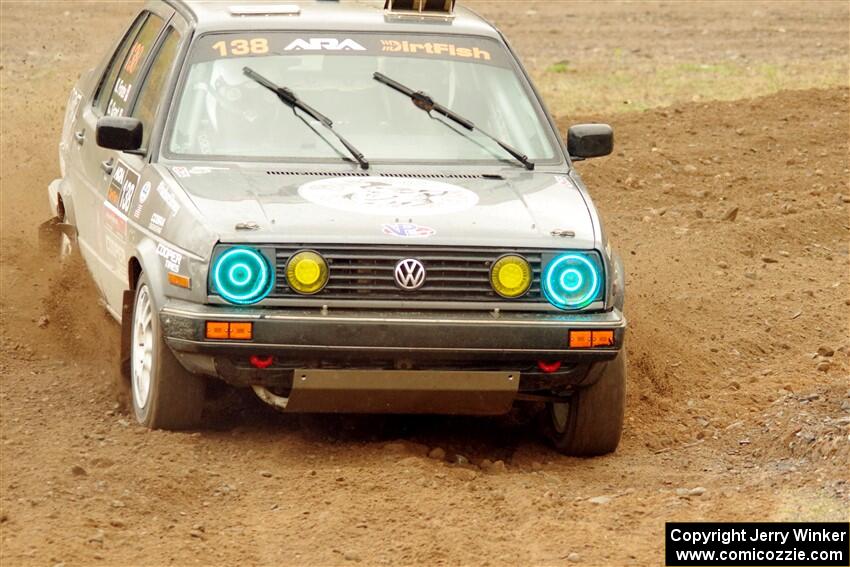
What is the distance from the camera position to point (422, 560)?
539 cm

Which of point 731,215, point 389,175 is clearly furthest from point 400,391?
point 731,215

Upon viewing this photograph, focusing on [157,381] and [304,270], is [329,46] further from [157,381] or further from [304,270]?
[157,381]

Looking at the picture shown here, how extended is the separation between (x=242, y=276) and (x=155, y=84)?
5.50 feet

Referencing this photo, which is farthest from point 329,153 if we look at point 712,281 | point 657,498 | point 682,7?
point 682,7

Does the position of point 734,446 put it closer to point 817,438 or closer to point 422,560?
point 817,438

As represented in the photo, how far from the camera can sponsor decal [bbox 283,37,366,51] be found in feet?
24.3

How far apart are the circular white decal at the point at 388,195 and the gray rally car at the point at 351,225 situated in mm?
13

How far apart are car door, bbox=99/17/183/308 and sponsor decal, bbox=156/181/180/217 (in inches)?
1.6

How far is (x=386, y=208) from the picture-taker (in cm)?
648

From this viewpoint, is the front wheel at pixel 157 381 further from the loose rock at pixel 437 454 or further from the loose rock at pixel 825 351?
the loose rock at pixel 825 351

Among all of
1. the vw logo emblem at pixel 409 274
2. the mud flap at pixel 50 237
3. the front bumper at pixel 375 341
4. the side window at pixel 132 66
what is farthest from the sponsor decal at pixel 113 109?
the vw logo emblem at pixel 409 274

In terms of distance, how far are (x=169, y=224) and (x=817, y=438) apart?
2652mm

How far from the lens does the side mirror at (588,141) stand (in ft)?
24.8

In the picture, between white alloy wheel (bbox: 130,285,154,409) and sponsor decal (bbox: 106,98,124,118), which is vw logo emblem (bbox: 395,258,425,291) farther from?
sponsor decal (bbox: 106,98,124,118)
